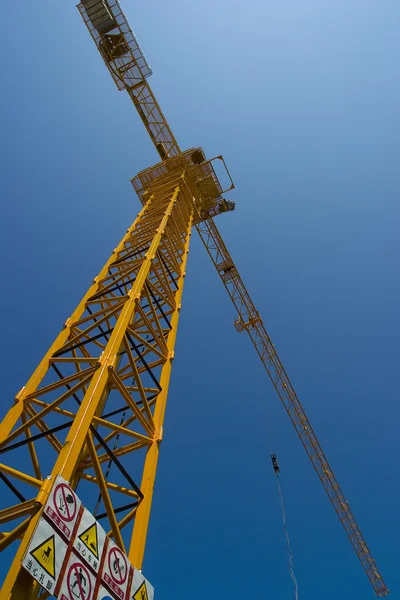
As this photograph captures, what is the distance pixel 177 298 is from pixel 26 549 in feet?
30.3

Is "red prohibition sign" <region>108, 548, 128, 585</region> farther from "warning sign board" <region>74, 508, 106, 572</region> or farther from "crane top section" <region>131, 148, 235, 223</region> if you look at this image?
"crane top section" <region>131, 148, 235, 223</region>

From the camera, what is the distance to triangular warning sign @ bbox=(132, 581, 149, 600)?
18.7ft

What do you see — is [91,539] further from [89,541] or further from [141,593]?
[141,593]

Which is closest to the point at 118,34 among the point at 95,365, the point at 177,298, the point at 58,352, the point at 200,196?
the point at 200,196

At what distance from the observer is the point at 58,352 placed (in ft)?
30.3

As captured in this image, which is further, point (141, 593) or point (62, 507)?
point (141, 593)

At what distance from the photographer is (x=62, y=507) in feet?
16.5

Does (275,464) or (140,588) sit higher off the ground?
(275,464)

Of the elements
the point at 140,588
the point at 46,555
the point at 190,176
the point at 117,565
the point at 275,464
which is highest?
the point at 190,176

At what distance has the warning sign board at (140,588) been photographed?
570 cm

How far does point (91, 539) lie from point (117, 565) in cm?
60

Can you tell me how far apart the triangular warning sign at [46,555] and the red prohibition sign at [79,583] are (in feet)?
1.01

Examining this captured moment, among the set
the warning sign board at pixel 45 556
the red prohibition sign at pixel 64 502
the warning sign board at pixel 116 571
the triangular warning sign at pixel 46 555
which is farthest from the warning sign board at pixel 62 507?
the warning sign board at pixel 116 571

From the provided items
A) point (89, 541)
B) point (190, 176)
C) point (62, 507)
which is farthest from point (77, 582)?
point (190, 176)
